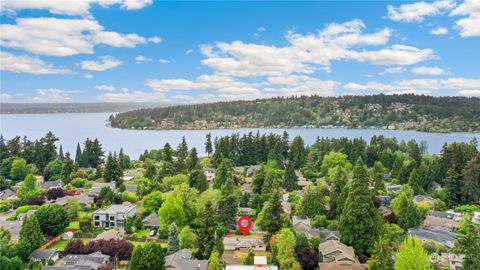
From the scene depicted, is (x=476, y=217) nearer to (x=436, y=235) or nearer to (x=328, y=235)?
(x=436, y=235)

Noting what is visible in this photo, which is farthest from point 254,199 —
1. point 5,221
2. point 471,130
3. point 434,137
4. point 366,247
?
point 471,130

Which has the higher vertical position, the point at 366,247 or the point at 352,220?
the point at 352,220

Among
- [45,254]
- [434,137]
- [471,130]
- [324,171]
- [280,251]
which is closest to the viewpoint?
[280,251]

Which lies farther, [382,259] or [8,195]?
[8,195]

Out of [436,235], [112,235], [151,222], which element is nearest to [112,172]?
[151,222]

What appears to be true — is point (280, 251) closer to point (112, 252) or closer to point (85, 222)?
point (112, 252)

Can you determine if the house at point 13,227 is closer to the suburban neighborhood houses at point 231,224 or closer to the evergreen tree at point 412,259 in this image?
the suburban neighborhood houses at point 231,224
